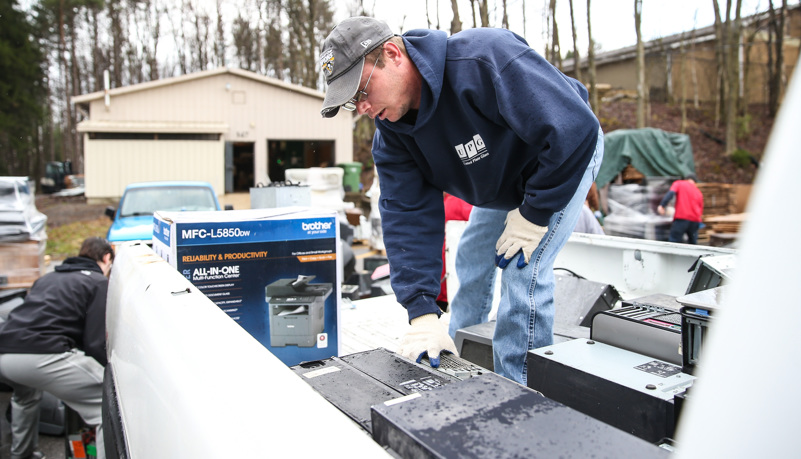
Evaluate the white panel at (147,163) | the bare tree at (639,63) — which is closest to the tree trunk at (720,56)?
the bare tree at (639,63)

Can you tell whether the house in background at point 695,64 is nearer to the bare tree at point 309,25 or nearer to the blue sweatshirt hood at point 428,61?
the bare tree at point 309,25

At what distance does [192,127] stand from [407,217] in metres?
18.3

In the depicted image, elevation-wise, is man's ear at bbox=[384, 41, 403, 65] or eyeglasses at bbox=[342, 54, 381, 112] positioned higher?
man's ear at bbox=[384, 41, 403, 65]

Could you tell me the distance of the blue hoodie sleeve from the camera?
236 centimetres

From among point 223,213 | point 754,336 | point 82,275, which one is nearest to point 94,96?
point 82,275

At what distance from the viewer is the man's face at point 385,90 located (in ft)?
6.68

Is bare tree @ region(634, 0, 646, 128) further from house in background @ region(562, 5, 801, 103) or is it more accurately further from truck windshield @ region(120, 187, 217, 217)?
truck windshield @ region(120, 187, 217, 217)

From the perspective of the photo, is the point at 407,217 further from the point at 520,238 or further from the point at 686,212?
the point at 686,212

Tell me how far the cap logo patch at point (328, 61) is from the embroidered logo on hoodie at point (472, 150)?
1.90 feet

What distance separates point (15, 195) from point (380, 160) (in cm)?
608

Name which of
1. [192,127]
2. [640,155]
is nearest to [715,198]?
[640,155]

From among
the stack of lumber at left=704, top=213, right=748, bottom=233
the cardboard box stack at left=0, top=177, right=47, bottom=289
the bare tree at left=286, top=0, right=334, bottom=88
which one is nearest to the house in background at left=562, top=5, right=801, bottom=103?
the bare tree at left=286, top=0, right=334, bottom=88

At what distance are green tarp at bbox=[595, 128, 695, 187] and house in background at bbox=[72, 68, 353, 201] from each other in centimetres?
1097

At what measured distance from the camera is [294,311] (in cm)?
266
